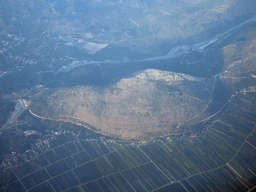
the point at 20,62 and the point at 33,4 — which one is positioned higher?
the point at 33,4

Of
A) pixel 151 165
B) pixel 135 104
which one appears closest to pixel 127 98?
pixel 135 104

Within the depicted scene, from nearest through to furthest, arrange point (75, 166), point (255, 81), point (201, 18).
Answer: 1. point (75, 166)
2. point (255, 81)
3. point (201, 18)

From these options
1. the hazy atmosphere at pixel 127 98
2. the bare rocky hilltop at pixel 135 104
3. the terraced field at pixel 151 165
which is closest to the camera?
the terraced field at pixel 151 165

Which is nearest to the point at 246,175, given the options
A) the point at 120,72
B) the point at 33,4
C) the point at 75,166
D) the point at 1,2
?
the point at 75,166

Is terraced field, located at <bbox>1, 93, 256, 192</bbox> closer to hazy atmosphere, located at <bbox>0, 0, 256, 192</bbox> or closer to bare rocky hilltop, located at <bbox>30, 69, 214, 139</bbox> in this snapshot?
hazy atmosphere, located at <bbox>0, 0, 256, 192</bbox>

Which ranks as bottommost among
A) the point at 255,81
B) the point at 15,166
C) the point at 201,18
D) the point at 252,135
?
the point at 15,166

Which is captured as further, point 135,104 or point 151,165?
point 135,104

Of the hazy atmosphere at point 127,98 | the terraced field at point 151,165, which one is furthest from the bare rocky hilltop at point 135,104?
the terraced field at point 151,165

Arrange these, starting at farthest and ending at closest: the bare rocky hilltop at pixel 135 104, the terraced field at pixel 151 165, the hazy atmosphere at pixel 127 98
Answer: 1. the bare rocky hilltop at pixel 135 104
2. the hazy atmosphere at pixel 127 98
3. the terraced field at pixel 151 165

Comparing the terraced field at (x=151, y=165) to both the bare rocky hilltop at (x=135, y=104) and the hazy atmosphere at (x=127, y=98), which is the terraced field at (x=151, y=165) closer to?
the hazy atmosphere at (x=127, y=98)

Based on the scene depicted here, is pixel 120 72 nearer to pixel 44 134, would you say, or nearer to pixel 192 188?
pixel 44 134

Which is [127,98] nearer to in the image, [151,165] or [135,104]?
[135,104]
